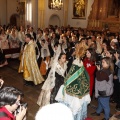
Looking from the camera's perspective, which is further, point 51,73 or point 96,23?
point 96,23

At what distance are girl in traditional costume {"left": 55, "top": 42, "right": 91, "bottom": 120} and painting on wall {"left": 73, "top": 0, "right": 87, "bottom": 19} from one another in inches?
608

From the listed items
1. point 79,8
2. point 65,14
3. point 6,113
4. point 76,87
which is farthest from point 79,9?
point 6,113

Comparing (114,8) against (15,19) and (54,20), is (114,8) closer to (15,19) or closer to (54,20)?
(54,20)

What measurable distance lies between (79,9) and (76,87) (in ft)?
52.7

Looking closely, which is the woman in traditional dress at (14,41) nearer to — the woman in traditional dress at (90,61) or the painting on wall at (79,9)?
the woman in traditional dress at (90,61)

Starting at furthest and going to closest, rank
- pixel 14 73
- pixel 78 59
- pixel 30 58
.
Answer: pixel 14 73, pixel 30 58, pixel 78 59

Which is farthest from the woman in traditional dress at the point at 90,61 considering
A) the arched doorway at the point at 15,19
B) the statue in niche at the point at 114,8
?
the arched doorway at the point at 15,19

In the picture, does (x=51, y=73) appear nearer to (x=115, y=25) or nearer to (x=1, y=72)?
(x=1, y=72)

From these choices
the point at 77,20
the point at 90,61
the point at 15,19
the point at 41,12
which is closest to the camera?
the point at 90,61

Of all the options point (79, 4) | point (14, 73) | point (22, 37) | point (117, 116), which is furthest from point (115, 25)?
point (117, 116)

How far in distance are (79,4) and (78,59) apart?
16.0m

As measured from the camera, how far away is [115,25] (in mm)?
16578

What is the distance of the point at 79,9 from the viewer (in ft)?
62.0

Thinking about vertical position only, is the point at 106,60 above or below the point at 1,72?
above
